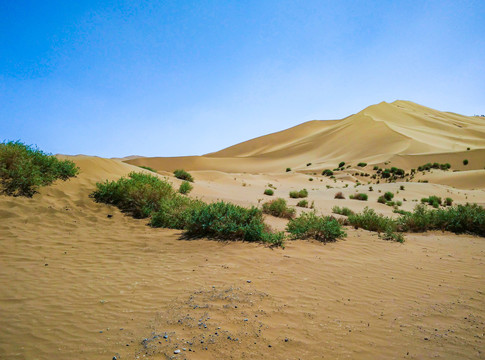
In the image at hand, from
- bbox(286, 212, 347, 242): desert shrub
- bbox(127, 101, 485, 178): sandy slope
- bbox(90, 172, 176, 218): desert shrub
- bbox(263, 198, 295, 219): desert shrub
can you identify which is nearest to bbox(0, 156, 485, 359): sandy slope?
bbox(286, 212, 347, 242): desert shrub

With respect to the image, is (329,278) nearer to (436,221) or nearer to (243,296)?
(243,296)

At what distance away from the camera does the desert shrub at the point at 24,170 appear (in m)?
8.35

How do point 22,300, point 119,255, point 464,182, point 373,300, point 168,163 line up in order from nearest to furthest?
point 22,300 → point 373,300 → point 119,255 → point 464,182 → point 168,163

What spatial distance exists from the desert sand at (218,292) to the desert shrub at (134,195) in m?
0.42

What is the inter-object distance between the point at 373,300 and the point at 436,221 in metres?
6.56

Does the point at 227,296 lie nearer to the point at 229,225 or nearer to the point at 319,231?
the point at 229,225

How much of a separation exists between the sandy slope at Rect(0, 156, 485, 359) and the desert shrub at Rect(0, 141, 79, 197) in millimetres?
1411

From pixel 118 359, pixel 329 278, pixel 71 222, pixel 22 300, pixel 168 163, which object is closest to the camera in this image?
pixel 118 359

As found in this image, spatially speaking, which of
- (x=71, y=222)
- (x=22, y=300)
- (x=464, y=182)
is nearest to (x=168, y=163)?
(x=464, y=182)

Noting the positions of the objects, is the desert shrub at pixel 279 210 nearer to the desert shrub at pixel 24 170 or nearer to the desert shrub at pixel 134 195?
the desert shrub at pixel 134 195

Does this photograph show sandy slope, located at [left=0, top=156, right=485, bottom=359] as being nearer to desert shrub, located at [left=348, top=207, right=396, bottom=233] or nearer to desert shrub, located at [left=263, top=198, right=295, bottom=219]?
desert shrub, located at [left=348, top=207, right=396, bottom=233]

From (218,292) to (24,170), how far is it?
299 inches

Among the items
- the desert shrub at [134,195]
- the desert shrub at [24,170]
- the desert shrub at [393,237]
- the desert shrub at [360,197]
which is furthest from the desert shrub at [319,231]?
the desert shrub at [360,197]

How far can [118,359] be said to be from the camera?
8.98 feet
